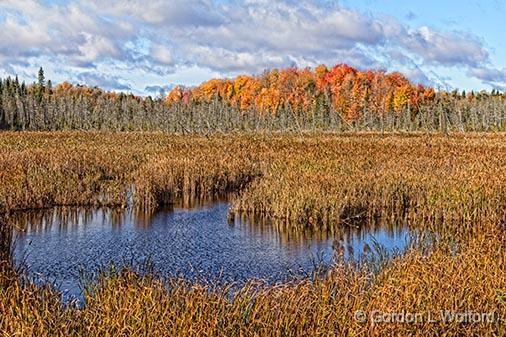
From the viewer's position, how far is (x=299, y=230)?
1276cm

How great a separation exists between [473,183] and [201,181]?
27.0 feet

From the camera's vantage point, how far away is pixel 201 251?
10.8 m

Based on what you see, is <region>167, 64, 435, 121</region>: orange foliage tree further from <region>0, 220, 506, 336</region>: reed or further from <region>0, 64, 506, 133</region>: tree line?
<region>0, 220, 506, 336</region>: reed

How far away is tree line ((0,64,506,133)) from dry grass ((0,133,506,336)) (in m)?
47.8

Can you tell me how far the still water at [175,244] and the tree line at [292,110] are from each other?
5216cm

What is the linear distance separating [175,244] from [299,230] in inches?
118

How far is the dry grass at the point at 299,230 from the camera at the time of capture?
16.1 ft

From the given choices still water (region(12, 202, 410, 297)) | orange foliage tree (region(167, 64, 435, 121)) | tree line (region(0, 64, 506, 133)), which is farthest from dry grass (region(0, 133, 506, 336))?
orange foliage tree (region(167, 64, 435, 121))

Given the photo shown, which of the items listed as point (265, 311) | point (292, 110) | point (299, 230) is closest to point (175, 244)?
point (299, 230)

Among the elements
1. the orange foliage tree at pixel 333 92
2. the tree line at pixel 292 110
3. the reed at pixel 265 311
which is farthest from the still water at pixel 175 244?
the orange foliage tree at pixel 333 92

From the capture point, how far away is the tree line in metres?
75.8

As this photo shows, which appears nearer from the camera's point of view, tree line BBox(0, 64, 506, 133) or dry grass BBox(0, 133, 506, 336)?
Answer: dry grass BBox(0, 133, 506, 336)

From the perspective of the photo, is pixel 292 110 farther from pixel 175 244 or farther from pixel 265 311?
pixel 265 311

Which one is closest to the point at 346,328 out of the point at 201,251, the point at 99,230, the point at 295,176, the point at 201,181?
the point at 201,251
